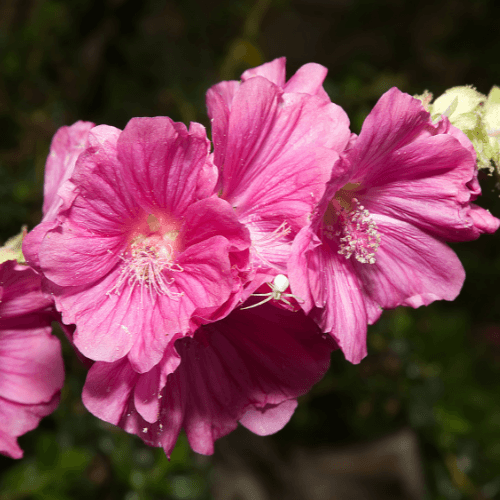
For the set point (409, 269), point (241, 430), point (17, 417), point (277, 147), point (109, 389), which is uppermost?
point (277, 147)

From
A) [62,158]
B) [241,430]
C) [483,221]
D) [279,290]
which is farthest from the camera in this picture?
[241,430]

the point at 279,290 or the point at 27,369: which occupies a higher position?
the point at 279,290

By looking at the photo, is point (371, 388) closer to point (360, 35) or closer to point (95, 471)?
point (95, 471)

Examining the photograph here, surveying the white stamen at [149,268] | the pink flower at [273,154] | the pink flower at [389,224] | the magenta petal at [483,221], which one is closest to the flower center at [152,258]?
the white stamen at [149,268]

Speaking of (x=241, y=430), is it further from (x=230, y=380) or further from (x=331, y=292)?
(x=331, y=292)

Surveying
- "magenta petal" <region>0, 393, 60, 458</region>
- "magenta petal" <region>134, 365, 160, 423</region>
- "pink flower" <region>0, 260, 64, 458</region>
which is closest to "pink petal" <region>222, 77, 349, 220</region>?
"magenta petal" <region>134, 365, 160, 423</region>

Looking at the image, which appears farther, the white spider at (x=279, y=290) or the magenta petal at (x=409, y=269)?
the magenta petal at (x=409, y=269)

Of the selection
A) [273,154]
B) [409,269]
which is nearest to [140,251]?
[273,154]

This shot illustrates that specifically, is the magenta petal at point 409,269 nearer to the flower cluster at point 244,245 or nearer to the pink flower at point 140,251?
the flower cluster at point 244,245
